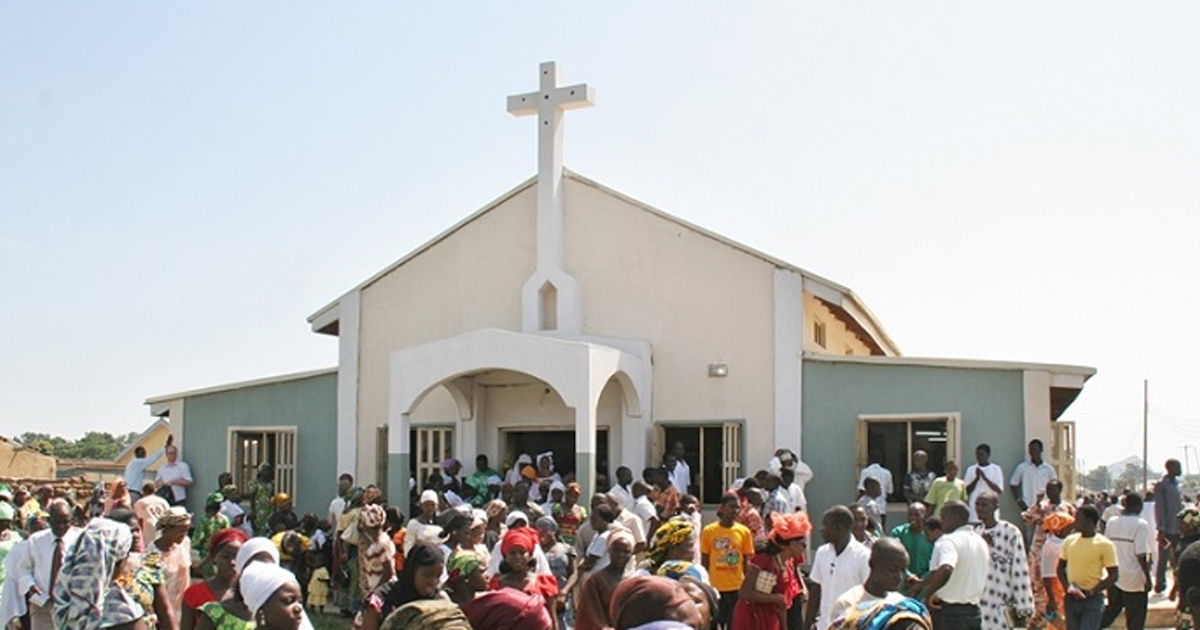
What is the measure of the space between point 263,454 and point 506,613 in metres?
15.3

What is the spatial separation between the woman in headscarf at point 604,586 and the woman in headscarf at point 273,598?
1839mm

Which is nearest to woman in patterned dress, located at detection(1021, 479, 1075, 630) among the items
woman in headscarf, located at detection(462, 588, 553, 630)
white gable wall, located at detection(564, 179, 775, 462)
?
white gable wall, located at detection(564, 179, 775, 462)

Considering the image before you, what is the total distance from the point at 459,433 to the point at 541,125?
4.37 metres

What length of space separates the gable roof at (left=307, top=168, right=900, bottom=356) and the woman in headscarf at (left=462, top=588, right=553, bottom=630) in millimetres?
11672

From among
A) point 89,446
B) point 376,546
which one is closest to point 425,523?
point 376,546

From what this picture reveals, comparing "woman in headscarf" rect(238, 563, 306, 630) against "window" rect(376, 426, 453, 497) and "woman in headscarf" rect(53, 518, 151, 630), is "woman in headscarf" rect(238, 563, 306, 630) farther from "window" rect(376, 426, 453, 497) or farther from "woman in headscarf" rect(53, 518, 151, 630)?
"window" rect(376, 426, 453, 497)

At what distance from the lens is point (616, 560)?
7.20 metres

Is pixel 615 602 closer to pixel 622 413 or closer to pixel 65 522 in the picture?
pixel 65 522

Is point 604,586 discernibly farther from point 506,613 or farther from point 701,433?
point 701,433

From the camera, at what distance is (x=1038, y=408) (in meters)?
15.1

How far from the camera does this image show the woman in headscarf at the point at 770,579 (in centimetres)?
774

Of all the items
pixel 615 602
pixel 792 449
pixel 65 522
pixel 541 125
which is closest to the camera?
pixel 615 602

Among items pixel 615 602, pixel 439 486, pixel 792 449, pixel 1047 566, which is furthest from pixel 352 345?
pixel 615 602

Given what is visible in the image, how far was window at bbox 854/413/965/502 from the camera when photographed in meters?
15.6
